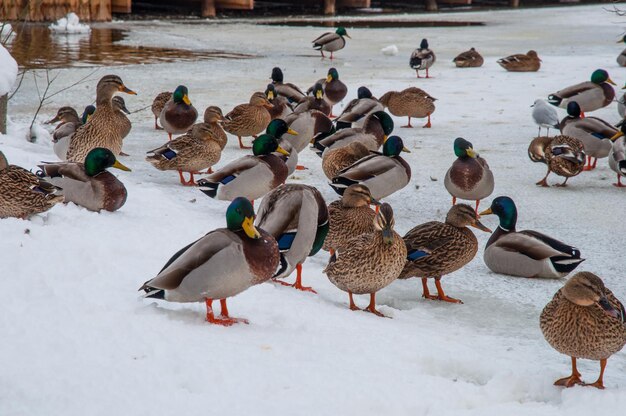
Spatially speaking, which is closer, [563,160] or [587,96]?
[563,160]

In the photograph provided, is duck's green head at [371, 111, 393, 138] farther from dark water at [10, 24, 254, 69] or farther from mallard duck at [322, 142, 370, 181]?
dark water at [10, 24, 254, 69]

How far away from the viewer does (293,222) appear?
4.67 metres

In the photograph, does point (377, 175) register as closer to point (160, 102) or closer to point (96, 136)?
point (96, 136)

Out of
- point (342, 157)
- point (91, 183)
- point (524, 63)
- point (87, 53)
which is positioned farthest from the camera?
point (87, 53)

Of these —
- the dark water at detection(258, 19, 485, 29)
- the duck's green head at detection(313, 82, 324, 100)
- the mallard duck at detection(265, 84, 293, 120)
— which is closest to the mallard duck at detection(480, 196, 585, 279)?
the mallard duck at detection(265, 84, 293, 120)

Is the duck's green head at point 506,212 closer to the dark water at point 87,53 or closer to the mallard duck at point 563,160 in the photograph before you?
the mallard duck at point 563,160

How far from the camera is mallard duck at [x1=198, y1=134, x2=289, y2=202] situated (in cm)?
605

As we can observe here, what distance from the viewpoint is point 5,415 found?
292 centimetres

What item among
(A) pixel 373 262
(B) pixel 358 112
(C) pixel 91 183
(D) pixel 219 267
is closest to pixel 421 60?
(B) pixel 358 112

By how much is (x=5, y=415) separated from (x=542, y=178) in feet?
18.6

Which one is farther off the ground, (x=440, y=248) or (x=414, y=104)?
(x=414, y=104)

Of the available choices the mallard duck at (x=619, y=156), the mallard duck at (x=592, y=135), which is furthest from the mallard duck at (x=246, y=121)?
the mallard duck at (x=619, y=156)

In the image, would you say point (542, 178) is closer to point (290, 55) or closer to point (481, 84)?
point (481, 84)

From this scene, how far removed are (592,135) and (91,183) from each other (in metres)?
4.69
